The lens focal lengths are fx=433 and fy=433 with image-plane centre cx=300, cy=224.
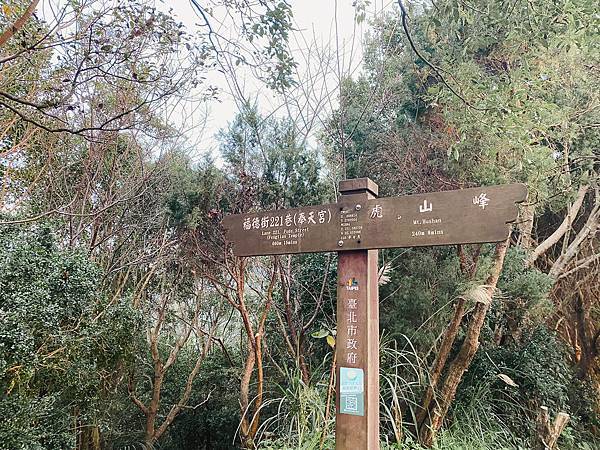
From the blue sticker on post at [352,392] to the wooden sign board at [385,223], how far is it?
589 mm

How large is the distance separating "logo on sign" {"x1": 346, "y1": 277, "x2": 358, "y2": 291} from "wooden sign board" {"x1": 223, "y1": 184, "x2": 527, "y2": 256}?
158 mm

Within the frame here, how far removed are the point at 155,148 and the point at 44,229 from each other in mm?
1803

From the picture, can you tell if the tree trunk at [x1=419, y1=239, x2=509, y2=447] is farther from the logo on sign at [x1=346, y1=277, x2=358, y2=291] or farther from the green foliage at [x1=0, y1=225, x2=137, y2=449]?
the green foliage at [x1=0, y1=225, x2=137, y2=449]

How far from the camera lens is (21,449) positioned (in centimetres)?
288

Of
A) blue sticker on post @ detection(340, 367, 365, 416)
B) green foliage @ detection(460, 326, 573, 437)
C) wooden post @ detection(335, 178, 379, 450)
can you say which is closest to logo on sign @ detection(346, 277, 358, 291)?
wooden post @ detection(335, 178, 379, 450)

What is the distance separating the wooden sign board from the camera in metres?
1.82

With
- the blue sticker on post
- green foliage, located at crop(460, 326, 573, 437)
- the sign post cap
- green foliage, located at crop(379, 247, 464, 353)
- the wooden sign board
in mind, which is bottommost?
green foliage, located at crop(460, 326, 573, 437)

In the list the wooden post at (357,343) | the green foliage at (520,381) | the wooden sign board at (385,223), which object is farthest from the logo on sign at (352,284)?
the green foliage at (520,381)

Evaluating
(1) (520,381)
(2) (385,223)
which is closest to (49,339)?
(2) (385,223)

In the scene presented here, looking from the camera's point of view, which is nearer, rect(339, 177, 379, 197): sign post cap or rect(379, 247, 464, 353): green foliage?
rect(339, 177, 379, 197): sign post cap

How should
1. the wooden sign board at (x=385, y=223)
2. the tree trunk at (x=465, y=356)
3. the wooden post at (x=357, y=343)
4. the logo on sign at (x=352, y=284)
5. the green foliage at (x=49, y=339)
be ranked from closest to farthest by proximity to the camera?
1. the wooden sign board at (x=385, y=223)
2. the wooden post at (x=357, y=343)
3. the logo on sign at (x=352, y=284)
4. the green foliage at (x=49, y=339)
5. the tree trunk at (x=465, y=356)

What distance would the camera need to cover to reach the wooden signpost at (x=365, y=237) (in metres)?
1.85

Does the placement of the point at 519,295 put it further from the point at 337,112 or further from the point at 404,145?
the point at 337,112

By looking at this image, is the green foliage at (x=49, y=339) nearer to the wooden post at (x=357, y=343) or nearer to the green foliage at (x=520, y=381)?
the wooden post at (x=357, y=343)
